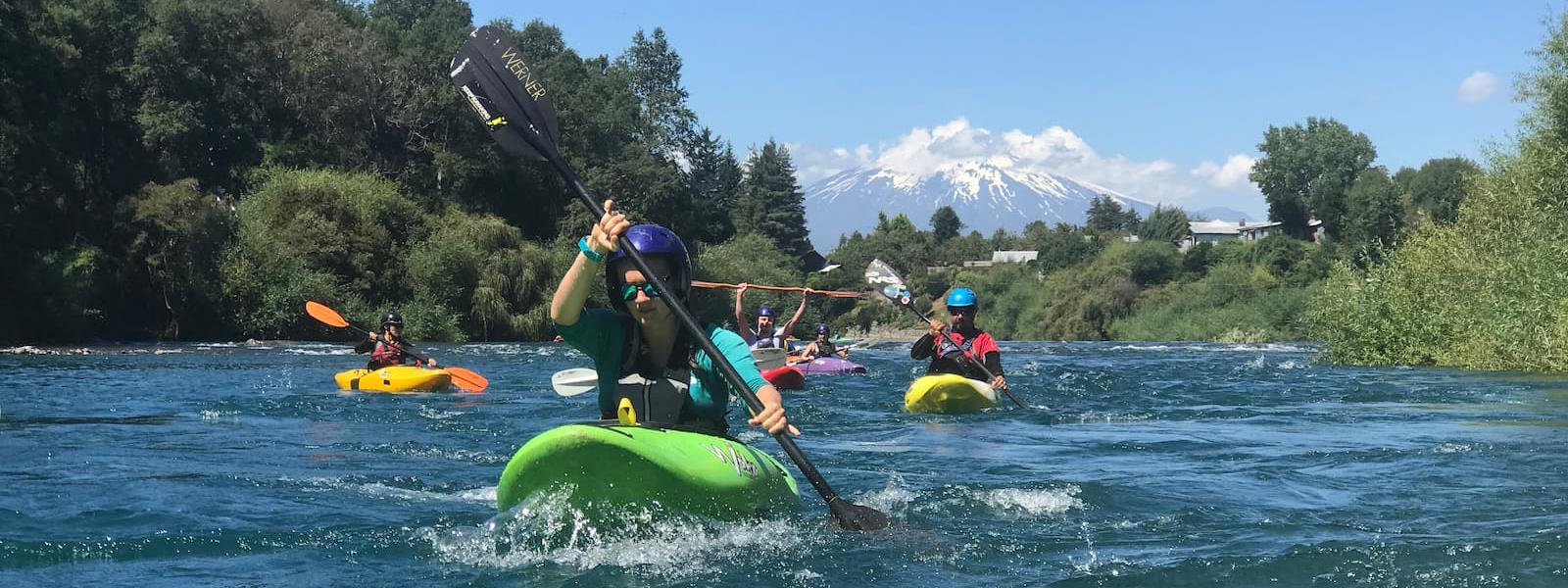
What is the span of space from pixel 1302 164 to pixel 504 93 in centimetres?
9067

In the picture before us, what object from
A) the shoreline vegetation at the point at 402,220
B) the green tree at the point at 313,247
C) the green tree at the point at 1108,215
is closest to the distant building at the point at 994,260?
the shoreline vegetation at the point at 402,220

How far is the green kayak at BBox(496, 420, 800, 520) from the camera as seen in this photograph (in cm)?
504

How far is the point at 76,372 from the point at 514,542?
16.9 m

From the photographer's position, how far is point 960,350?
12758 mm

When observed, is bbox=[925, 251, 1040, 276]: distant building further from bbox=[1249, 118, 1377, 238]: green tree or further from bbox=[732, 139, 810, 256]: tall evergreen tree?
bbox=[1249, 118, 1377, 238]: green tree

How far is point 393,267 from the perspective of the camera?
38312 millimetres

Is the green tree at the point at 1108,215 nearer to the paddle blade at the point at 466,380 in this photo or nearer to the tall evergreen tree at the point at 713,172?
the tall evergreen tree at the point at 713,172

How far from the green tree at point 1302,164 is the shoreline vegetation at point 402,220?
2485 centimetres

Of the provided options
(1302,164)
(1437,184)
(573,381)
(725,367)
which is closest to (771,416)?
(725,367)

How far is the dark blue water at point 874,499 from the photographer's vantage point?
16.5 ft

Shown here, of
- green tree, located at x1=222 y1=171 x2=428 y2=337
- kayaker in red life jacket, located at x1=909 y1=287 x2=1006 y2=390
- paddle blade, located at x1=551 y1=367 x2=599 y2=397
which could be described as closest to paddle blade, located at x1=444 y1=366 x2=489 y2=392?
kayaker in red life jacket, located at x1=909 y1=287 x2=1006 y2=390

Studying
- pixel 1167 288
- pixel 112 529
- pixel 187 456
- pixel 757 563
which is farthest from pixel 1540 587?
pixel 1167 288

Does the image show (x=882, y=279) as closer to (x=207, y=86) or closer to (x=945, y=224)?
(x=207, y=86)

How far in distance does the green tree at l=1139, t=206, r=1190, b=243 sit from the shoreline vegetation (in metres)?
36.0
